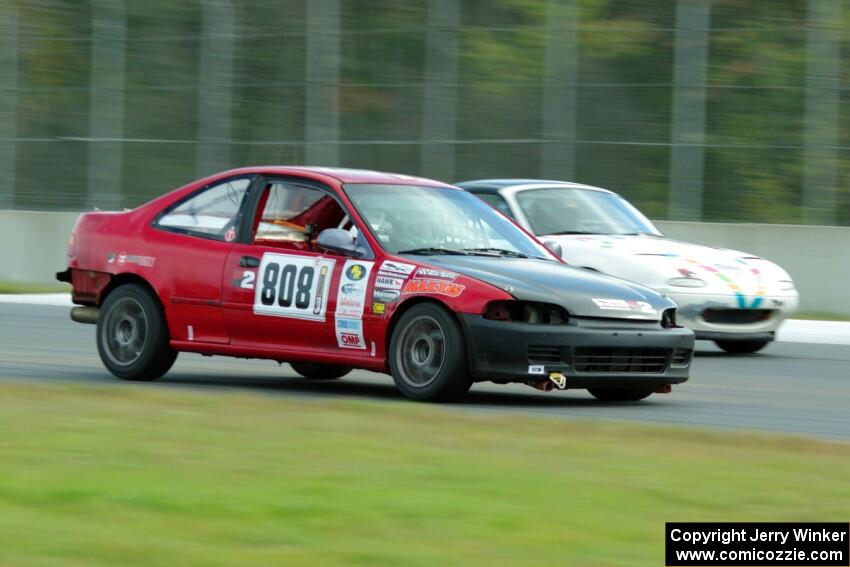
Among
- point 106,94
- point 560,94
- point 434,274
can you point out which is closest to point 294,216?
point 434,274

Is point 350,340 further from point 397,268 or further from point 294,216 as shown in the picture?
point 294,216

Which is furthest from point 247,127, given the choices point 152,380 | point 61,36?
point 152,380

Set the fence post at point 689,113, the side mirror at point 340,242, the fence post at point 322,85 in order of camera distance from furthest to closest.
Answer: the fence post at point 322,85 < the fence post at point 689,113 < the side mirror at point 340,242

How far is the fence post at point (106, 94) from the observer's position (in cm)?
2616

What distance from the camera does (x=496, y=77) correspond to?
23.0 metres

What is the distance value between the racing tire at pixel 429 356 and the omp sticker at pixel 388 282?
17 cm

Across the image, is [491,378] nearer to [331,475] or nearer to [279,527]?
[331,475]

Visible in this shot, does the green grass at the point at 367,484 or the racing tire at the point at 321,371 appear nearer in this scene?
the green grass at the point at 367,484

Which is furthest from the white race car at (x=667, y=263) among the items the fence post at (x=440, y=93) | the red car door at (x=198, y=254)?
the fence post at (x=440, y=93)

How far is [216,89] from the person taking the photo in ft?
83.3

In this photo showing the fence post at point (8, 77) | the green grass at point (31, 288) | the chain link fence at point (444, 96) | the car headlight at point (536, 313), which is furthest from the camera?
the fence post at point (8, 77)

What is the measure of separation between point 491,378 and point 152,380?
8.71ft

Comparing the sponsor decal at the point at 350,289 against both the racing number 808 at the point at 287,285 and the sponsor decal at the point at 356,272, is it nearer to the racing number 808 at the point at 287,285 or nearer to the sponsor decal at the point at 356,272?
the sponsor decal at the point at 356,272

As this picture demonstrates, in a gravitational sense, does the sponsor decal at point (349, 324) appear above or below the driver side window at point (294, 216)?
below
